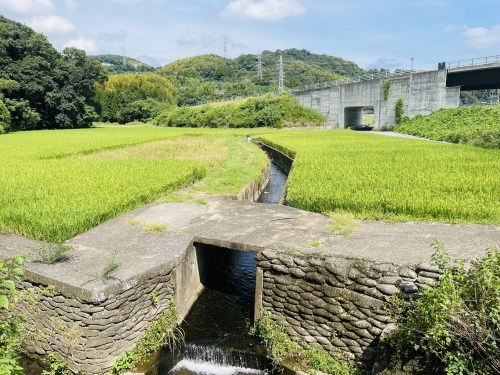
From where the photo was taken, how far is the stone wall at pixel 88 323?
5.20 meters

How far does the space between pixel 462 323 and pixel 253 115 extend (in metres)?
46.1

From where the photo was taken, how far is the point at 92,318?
515 cm

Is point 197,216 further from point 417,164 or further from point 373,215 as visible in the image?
point 417,164

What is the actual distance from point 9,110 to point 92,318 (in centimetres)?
4050

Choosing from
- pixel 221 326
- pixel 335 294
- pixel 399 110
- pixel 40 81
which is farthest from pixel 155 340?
pixel 40 81

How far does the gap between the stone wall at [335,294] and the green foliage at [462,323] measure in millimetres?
628

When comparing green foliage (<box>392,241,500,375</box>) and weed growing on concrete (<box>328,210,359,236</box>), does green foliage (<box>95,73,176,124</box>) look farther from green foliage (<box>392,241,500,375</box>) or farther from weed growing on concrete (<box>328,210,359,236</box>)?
green foliage (<box>392,241,500,375</box>)

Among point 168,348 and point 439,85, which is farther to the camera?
point 439,85

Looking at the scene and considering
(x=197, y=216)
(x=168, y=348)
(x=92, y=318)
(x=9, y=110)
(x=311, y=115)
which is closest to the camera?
(x=92, y=318)

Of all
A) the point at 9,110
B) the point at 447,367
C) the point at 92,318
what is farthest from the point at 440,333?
the point at 9,110

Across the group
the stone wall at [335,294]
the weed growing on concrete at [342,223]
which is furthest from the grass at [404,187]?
the stone wall at [335,294]

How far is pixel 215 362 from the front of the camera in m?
6.08

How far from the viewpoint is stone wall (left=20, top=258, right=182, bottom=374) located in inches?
205

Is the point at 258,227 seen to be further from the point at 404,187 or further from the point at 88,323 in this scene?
the point at 404,187
